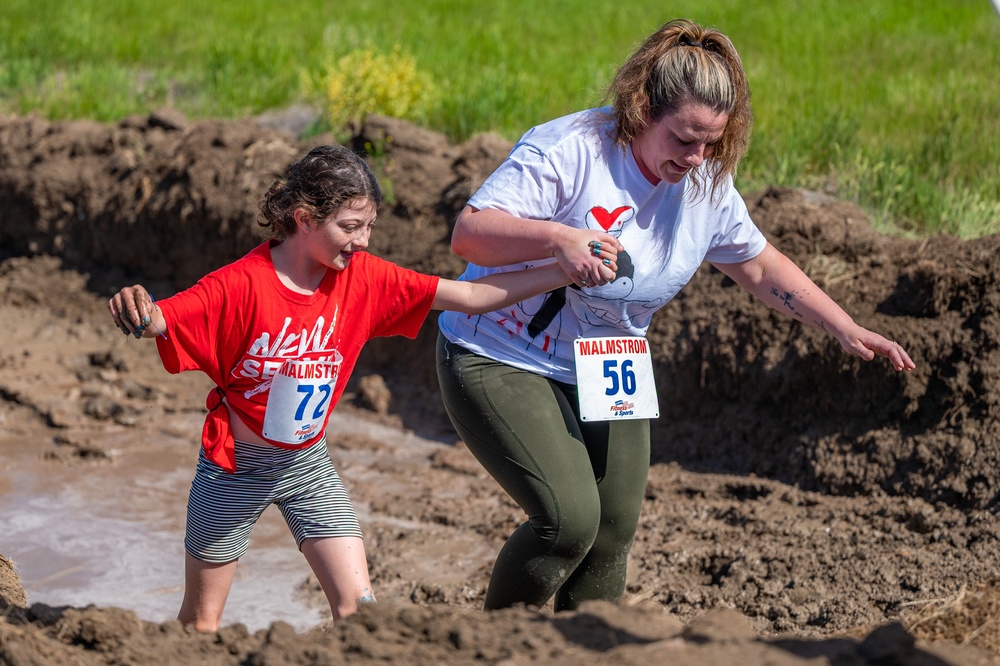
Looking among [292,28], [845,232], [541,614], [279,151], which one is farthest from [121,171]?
[541,614]

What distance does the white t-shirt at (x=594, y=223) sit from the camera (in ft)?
10.3

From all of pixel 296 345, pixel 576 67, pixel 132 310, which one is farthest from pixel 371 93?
pixel 132 310

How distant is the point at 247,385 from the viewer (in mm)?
3137

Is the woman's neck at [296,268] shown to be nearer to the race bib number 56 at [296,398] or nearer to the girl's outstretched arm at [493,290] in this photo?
the race bib number 56 at [296,398]

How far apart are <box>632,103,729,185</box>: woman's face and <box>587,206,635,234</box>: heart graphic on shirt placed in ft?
0.45

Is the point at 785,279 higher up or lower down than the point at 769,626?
higher up

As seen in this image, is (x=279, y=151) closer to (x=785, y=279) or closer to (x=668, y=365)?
(x=668, y=365)

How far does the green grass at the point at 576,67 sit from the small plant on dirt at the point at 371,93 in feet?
0.35

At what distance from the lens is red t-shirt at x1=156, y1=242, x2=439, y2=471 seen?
3045 millimetres

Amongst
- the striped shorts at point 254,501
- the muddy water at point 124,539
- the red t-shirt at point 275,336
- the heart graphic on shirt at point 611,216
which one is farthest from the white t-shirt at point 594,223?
the muddy water at point 124,539

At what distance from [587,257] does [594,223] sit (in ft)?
0.83

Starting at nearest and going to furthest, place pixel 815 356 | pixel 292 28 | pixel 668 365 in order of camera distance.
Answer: pixel 815 356
pixel 668 365
pixel 292 28

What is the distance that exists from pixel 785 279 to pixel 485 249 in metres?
1.01

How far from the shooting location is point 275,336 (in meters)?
3.10
